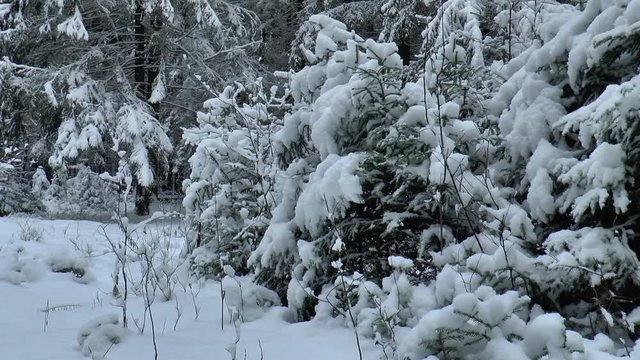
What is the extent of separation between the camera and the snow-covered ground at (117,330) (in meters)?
2.99

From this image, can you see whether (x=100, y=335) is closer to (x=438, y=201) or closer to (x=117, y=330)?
(x=117, y=330)

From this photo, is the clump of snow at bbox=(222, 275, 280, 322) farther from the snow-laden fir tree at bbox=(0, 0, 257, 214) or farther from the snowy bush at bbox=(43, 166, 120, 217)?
the snowy bush at bbox=(43, 166, 120, 217)

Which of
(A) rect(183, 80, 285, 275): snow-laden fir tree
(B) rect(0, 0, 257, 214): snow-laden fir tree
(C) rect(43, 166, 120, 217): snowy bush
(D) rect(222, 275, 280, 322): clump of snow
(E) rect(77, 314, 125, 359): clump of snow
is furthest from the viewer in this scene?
(C) rect(43, 166, 120, 217): snowy bush

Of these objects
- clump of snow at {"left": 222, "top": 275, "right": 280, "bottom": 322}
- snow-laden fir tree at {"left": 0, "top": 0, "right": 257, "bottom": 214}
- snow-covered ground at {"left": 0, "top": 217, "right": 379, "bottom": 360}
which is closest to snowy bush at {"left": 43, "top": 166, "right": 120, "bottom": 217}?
snow-laden fir tree at {"left": 0, "top": 0, "right": 257, "bottom": 214}

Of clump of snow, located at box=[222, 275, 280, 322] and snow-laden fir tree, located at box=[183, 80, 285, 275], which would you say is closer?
clump of snow, located at box=[222, 275, 280, 322]

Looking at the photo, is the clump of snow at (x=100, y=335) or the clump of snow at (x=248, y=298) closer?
the clump of snow at (x=100, y=335)

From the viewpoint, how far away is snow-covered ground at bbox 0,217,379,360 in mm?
2990

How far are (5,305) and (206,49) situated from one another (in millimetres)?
10760

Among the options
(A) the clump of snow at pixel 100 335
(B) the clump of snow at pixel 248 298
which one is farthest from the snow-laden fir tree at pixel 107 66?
(A) the clump of snow at pixel 100 335

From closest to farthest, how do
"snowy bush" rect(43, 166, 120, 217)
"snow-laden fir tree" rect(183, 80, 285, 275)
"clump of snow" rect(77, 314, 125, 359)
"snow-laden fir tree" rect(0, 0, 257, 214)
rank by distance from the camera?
"clump of snow" rect(77, 314, 125, 359)
"snow-laden fir tree" rect(183, 80, 285, 275)
"snow-laden fir tree" rect(0, 0, 257, 214)
"snowy bush" rect(43, 166, 120, 217)

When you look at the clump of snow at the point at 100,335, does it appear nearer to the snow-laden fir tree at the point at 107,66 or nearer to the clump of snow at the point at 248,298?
the clump of snow at the point at 248,298

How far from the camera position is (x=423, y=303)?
10.3 feet

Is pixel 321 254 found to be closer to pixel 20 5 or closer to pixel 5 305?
pixel 5 305

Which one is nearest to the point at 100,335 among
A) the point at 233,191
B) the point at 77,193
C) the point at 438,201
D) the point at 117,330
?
the point at 117,330
